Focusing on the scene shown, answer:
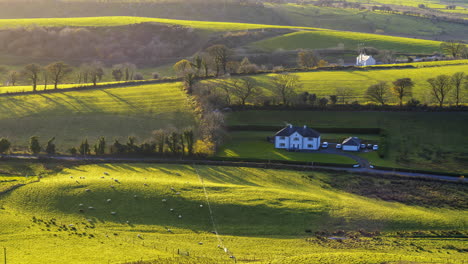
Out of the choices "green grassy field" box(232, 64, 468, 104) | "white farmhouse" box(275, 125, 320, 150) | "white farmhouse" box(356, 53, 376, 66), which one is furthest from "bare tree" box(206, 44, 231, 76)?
"white farmhouse" box(356, 53, 376, 66)

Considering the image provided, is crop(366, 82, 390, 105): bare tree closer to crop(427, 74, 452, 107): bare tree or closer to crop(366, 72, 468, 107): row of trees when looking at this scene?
crop(366, 72, 468, 107): row of trees

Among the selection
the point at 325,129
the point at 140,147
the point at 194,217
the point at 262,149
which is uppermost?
the point at 325,129

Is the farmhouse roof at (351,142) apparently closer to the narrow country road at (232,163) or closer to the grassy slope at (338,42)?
the narrow country road at (232,163)

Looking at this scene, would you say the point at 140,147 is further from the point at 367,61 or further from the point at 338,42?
the point at 338,42

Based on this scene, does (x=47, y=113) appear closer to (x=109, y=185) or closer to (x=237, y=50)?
(x=109, y=185)

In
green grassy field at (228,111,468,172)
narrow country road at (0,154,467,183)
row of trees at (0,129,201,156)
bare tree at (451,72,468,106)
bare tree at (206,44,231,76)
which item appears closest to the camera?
narrow country road at (0,154,467,183)

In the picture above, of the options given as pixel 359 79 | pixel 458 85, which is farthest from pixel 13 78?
pixel 458 85
